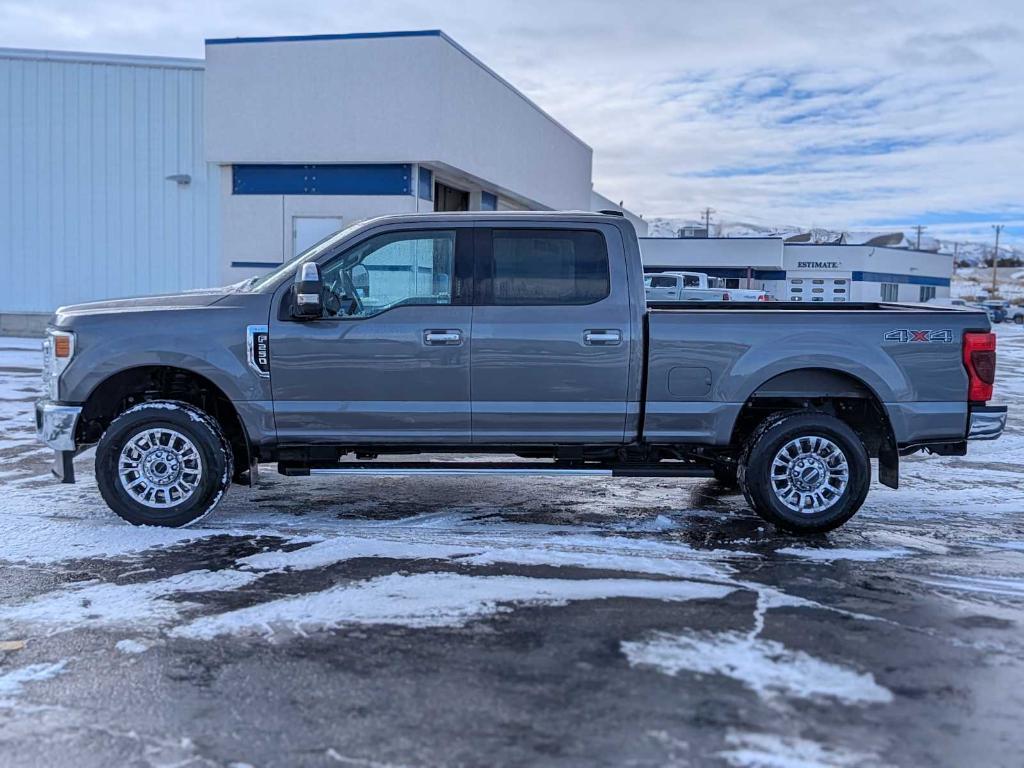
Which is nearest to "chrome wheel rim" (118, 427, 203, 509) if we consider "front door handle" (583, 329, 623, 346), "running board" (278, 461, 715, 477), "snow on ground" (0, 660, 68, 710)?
"running board" (278, 461, 715, 477)

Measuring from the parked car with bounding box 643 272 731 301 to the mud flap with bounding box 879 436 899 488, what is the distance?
2134cm

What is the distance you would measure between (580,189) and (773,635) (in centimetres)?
3038

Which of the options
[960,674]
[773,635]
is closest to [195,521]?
[773,635]

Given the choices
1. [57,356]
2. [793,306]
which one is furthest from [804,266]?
[57,356]

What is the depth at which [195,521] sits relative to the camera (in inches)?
263

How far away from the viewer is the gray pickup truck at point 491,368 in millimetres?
6578

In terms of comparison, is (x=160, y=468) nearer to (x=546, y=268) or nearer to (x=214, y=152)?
(x=546, y=268)

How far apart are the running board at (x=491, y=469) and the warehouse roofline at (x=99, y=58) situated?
54.4ft

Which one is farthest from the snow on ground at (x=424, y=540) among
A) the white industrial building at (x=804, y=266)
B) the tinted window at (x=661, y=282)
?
the white industrial building at (x=804, y=266)

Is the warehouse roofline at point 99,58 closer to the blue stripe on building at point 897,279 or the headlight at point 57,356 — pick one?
the headlight at point 57,356

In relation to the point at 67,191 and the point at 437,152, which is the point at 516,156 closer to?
the point at 437,152

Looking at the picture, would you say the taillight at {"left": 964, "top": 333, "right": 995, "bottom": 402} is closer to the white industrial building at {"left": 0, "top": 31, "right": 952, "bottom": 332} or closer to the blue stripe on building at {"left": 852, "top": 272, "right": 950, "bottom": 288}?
the white industrial building at {"left": 0, "top": 31, "right": 952, "bottom": 332}

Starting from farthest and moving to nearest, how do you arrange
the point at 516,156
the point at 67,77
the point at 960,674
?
the point at 516,156
the point at 67,77
the point at 960,674

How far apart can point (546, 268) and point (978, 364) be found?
2.99 m
